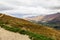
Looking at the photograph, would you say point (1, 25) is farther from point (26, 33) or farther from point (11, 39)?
point (11, 39)

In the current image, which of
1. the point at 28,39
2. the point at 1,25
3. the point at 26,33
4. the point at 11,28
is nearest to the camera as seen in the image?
the point at 28,39

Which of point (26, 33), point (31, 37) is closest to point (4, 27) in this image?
point (26, 33)

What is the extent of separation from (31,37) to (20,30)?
3.52 meters

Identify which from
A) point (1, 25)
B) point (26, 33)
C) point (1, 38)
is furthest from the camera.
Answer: point (1, 25)

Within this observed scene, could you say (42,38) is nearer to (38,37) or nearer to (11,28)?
(38,37)

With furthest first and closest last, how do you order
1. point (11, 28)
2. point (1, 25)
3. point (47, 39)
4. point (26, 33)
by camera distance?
point (1, 25) < point (11, 28) < point (26, 33) < point (47, 39)

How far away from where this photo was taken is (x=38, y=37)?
2638 cm

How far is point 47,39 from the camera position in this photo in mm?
26625

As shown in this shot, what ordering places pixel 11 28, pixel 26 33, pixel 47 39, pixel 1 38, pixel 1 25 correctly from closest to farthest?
Result: pixel 1 38
pixel 47 39
pixel 26 33
pixel 11 28
pixel 1 25

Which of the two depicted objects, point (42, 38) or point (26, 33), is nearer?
point (42, 38)

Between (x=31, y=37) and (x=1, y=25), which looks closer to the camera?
(x=31, y=37)

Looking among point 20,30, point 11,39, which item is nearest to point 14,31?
point 20,30

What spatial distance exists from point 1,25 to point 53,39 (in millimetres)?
8883

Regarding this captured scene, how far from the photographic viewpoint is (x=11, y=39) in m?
23.5
